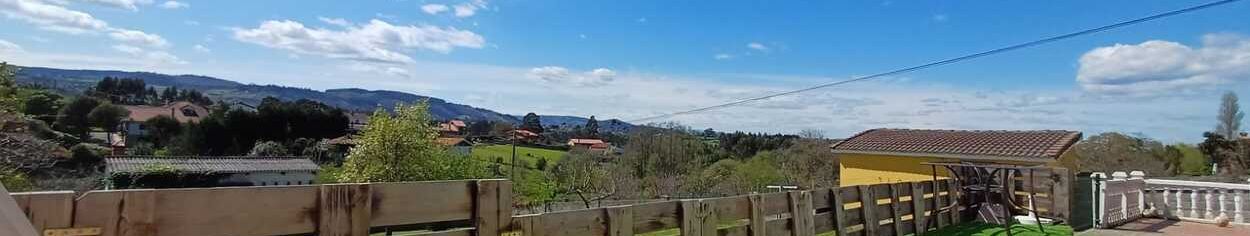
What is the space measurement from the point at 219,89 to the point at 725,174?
92277 millimetres

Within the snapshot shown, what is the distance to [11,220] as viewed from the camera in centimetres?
106

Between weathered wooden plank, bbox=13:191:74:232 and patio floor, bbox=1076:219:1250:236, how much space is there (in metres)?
10.9

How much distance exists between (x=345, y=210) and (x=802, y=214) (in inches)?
180

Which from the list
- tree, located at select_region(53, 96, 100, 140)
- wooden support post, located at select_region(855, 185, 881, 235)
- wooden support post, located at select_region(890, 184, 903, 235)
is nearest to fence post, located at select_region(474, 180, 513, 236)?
wooden support post, located at select_region(855, 185, 881, 235)

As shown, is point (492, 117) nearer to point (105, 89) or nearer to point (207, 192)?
point (105, 89)

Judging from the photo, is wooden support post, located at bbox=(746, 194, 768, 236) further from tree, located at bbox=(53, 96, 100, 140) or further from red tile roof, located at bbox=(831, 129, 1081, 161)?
tree, located at bbox=(53, 96, 100, 140)

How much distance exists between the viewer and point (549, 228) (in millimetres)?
4547

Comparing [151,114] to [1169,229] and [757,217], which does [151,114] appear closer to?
[757,217]

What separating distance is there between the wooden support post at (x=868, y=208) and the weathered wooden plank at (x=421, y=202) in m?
4.99

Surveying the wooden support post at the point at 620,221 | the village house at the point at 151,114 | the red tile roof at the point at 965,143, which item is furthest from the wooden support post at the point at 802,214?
the village house at the point at 151,114

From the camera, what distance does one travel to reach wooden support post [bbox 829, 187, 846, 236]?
738 centimetres

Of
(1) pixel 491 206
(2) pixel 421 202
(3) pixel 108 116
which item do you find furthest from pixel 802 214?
(3) pixel 108 116

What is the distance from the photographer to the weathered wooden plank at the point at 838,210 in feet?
24.2

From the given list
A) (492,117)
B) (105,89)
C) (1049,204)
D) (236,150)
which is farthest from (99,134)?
(1049,204)
